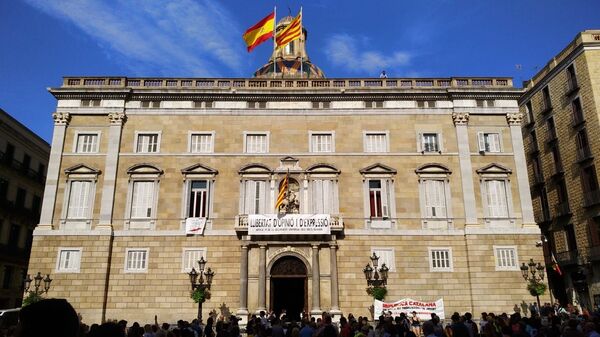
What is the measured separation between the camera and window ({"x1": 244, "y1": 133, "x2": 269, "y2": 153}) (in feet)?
103

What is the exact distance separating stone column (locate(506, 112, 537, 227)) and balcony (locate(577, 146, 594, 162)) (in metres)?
5.58

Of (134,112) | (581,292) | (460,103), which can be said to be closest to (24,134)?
(134,112)

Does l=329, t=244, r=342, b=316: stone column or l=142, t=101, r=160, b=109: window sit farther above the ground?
l=142, t=101, r=160, b=109: window

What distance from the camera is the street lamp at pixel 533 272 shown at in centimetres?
2788

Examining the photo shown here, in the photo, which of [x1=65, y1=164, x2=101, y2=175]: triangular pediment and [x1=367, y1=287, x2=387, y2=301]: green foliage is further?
[x1=65, y1=164, x2=101, y2=175]: triangular pediment

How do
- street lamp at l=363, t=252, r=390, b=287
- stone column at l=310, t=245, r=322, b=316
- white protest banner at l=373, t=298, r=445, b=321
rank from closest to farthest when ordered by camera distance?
white protest banner at l=373, t=298, r=445, b=321
stone column at l=310, t=245, r=322, b=316
street lamp at l=363, t=252, r=390, b=287

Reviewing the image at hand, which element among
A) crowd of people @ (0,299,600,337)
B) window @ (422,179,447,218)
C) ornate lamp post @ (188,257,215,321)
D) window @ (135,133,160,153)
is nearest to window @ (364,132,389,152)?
window @ (422,179,447,218)

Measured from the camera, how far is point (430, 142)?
105ft

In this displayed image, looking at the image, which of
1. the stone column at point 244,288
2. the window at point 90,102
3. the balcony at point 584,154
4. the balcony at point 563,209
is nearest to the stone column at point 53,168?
the window at point 90,102

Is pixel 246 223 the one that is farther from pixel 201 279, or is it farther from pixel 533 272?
pixel 533 272

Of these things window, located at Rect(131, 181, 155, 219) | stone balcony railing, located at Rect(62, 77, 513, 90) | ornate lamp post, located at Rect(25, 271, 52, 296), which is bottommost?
ornate lamp post, located at Rect(25, 271, 52, 296)

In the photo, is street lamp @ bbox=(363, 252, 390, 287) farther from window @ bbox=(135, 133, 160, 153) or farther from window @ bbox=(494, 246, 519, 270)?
window @ bbox=(135, 133, 160, 153)

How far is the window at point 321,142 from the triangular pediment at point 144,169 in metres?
10.1

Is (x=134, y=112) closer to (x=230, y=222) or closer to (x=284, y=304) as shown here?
(x=230, y=222)
